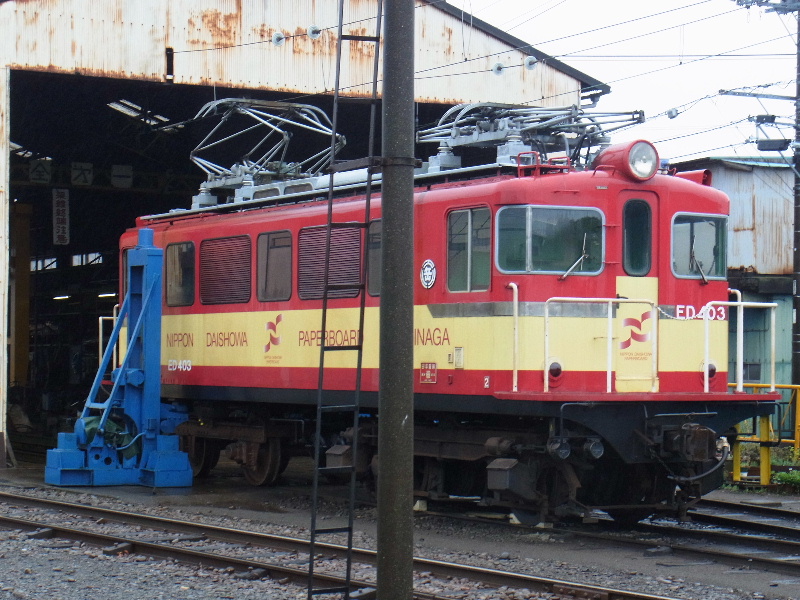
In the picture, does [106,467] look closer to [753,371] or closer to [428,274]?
[428,274]

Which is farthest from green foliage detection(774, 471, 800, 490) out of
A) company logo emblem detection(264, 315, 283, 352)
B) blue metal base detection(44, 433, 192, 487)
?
blue metal base detection(44, 433, 192, 487)

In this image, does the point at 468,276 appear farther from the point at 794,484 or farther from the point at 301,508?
the point at 794,484

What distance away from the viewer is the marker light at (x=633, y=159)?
38.5 ft

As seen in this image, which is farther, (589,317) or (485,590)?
(589,317)

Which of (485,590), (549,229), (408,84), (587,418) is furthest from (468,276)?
(408,84)

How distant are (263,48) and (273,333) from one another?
24.1 feet

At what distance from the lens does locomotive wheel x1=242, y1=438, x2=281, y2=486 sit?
1574cm

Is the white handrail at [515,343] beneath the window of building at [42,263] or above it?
beneath

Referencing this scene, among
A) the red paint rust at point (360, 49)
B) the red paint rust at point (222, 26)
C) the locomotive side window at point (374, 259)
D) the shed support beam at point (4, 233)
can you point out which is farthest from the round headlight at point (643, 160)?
the shed support beam at point (4, 233)

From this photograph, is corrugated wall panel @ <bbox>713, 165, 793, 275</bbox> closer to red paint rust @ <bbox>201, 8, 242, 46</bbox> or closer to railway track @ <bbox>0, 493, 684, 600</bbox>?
red paint rust @ <bbox>201, 8, 242, 46</bbox>

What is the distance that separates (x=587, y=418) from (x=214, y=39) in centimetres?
1131

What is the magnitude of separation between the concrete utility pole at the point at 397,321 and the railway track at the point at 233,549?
94.6 inches

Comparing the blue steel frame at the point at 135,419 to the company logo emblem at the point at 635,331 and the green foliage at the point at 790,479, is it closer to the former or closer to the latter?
the company logo emblem at the point at 635,331

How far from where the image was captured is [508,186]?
1142 cm
